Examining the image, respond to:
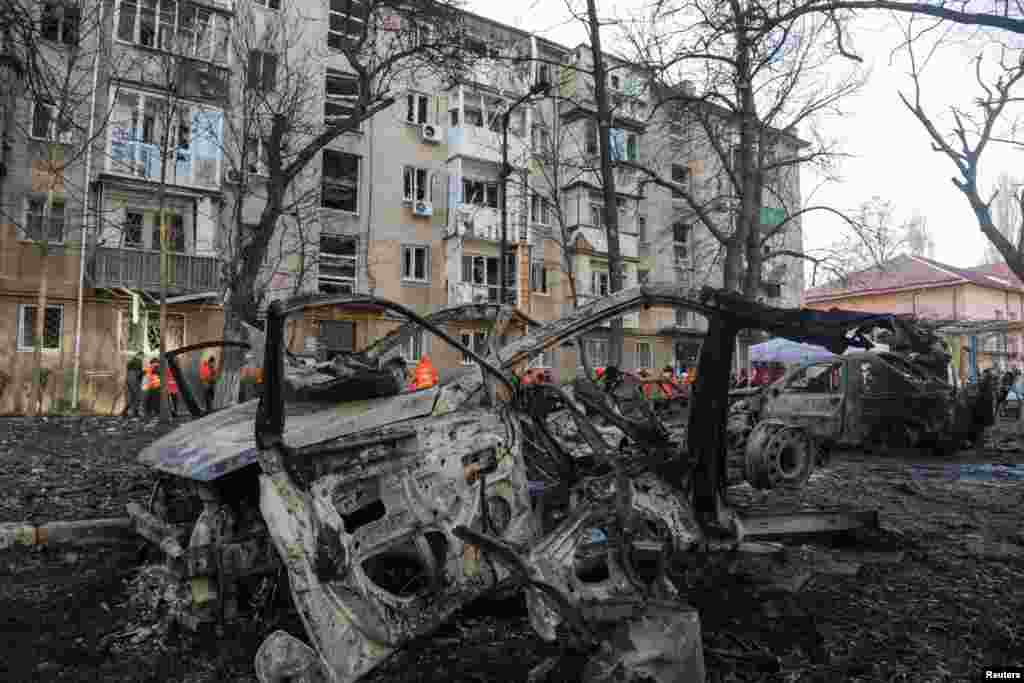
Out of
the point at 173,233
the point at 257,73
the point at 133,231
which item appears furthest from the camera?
the point at 173,233

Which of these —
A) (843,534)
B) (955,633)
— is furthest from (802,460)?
(955,633)

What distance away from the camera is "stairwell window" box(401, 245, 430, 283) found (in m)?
24.6

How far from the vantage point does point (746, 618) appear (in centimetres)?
339

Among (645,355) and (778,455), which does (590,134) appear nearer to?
(645,355)

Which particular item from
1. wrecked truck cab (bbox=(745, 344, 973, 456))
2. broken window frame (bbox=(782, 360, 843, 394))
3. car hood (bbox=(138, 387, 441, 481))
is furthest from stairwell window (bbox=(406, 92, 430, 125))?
car hood (bbox=(138, 387, 441, 481))

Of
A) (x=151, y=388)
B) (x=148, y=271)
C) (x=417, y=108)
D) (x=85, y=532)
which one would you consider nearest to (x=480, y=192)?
(x=417, y=108)

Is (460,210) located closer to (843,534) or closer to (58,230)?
(58,230)

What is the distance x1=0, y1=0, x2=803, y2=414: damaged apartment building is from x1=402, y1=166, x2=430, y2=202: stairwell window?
8 cm

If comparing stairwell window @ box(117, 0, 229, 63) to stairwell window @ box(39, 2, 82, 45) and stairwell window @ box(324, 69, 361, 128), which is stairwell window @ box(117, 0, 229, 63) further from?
stairwell window @ box(39, 2, 82, 45)

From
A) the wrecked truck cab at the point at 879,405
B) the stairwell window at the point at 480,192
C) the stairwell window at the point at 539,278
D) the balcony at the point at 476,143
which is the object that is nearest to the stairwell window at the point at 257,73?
the balcony at the point at 476,143

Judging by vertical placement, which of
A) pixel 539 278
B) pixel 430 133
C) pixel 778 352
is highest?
pixel 430 133

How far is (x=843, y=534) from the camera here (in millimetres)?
4695

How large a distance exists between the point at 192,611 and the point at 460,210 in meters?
22.6

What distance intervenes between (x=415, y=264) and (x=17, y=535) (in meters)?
20.9
